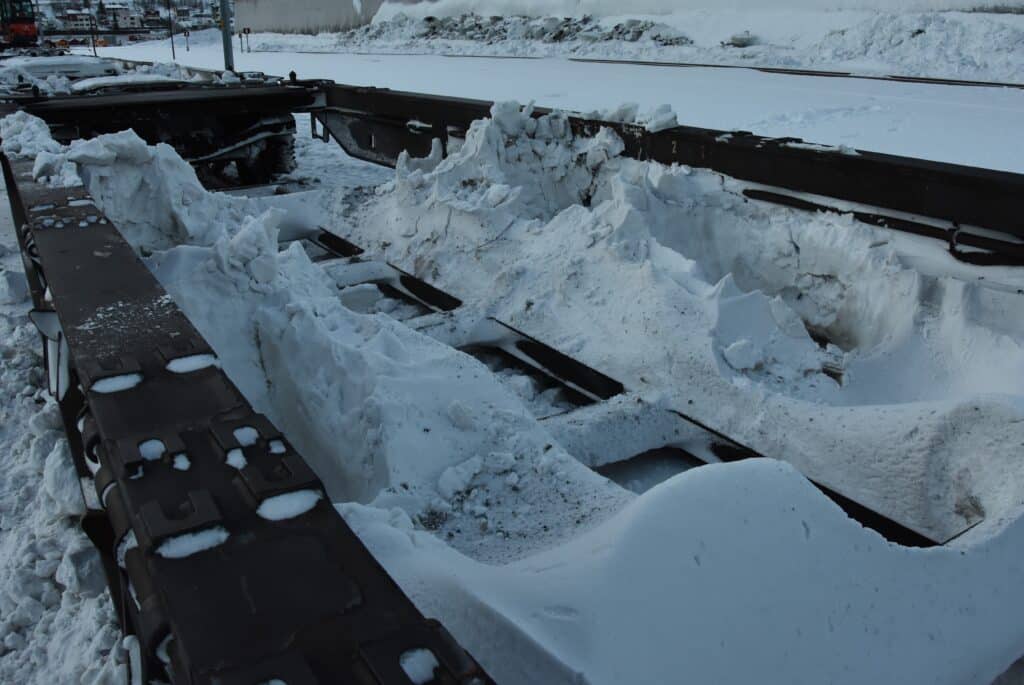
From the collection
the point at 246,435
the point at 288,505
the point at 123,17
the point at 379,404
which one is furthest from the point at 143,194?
the point at 123,17

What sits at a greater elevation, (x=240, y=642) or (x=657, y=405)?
(x=240, y=642)

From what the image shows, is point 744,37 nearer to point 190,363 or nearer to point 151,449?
point 190,363

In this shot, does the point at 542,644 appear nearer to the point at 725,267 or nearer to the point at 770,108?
the point at 725,267

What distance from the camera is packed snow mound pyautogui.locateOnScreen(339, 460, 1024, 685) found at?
1185 millimetres

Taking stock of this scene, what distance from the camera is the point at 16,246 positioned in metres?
5.21

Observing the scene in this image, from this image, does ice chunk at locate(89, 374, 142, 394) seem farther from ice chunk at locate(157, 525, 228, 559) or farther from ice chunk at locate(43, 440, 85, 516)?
ice chunk at locate(43, 440, 85, 516)

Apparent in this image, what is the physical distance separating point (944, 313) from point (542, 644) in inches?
96.2

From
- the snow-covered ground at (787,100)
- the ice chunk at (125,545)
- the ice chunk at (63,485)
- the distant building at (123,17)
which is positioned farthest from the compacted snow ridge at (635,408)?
the distant building at (123,17)

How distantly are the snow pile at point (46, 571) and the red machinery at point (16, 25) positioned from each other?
71.4ft

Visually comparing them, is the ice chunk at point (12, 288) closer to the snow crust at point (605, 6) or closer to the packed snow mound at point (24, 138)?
the packed snow mound at point (24, 138)

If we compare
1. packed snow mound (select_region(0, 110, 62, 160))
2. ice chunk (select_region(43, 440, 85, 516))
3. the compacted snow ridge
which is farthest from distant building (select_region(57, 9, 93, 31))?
ice chunk (select_region(43, 440, 85, 516))

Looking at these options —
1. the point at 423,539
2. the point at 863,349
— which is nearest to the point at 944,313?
the point at 863,349

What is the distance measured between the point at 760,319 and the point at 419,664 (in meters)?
2.52

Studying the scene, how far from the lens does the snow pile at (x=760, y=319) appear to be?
2387mm
